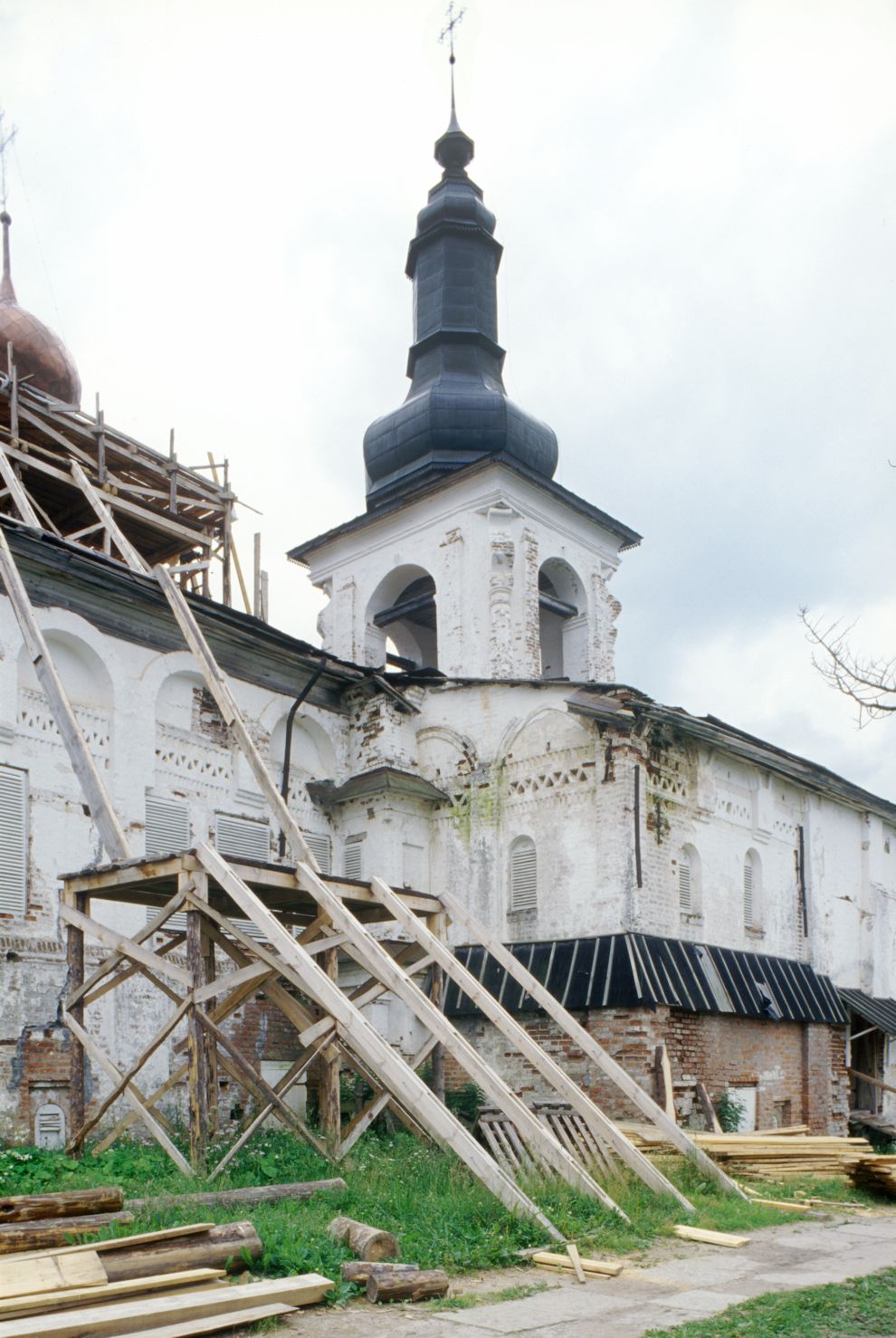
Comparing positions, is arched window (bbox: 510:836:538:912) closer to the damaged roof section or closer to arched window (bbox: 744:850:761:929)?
the damaged roof section

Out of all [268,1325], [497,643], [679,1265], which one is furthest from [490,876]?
[268,1325]

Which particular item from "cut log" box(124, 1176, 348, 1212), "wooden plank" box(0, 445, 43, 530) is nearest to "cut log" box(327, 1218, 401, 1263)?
"cut log" box(124, 1176, 348, 1212)

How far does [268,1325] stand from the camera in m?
6.39

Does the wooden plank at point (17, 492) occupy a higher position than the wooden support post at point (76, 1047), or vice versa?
the wooden plank at point (17, 492)

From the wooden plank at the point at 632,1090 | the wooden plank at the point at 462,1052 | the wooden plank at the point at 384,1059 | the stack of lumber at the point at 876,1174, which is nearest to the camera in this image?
the wooden plank at the point at 384,1059

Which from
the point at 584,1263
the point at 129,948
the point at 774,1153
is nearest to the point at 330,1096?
the point at 129,948

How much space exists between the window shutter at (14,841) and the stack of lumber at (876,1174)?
862 centimetres

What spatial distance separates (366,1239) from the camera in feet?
24.8

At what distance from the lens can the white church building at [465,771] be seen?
1386cm

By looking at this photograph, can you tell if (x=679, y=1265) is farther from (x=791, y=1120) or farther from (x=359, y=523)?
(x=359, y=523)

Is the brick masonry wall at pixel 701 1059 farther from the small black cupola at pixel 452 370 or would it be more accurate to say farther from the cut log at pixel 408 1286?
the small black cupola at pixel 452 370

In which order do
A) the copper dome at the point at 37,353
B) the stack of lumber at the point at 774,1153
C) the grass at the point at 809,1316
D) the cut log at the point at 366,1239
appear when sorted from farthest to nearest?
the copper dome at the point at 37,353, the stack of lumber at the point at 774,1153, the cut log at the point at 366,1239, the grass at the point at 809,1316

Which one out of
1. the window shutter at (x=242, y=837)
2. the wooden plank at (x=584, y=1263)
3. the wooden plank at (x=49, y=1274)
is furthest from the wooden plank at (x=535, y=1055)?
the wooden plank at (x=49, y=1274)

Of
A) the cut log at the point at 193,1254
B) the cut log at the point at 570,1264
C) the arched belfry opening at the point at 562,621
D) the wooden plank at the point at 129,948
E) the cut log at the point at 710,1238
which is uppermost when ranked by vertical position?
the arched belfry opening at the point at 562,621
